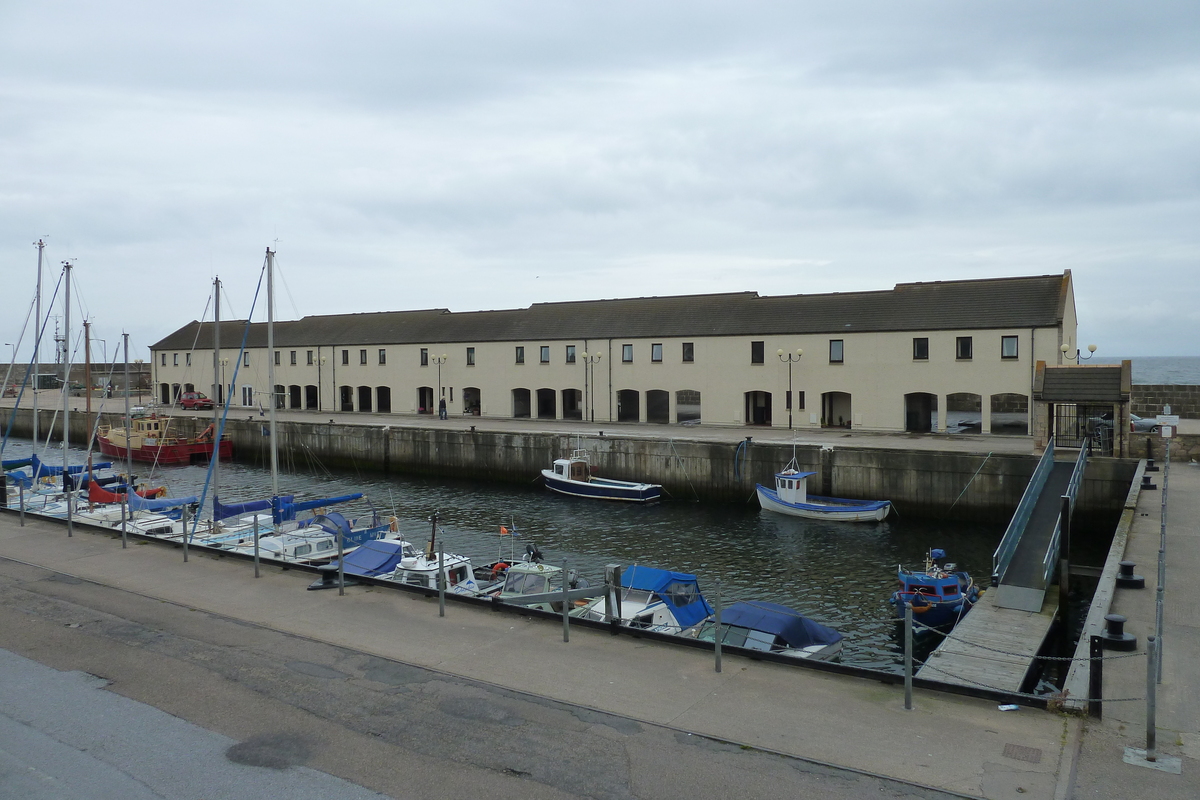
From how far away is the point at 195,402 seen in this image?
225 feet

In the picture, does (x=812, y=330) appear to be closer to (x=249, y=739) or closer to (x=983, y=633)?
(x=983, y=633)

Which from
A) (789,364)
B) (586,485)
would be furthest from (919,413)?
(586,485)

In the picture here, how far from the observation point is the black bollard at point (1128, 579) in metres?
15.2

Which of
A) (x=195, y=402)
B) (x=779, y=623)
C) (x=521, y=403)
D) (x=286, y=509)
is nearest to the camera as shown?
(x=779, y=623)

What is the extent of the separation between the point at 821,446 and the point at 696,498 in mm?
6091

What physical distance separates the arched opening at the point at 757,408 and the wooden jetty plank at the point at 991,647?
93.7 feet

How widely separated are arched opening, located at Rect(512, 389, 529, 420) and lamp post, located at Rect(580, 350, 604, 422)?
253 inches

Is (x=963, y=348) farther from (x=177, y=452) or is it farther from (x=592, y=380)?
(x=177, y=452)

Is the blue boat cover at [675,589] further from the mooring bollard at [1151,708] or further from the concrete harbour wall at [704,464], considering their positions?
A: the concrete harbour wall at [704,464]

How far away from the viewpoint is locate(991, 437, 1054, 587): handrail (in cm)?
1833

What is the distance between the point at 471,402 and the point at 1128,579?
152 feet

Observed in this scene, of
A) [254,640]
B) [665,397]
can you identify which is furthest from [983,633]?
[665,397]

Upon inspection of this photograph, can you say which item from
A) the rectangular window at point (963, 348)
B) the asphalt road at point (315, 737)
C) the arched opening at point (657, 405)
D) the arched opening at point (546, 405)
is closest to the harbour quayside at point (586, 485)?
the rectangular window at point (963, 348)

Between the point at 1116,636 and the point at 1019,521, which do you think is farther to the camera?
the point at 1019,521
